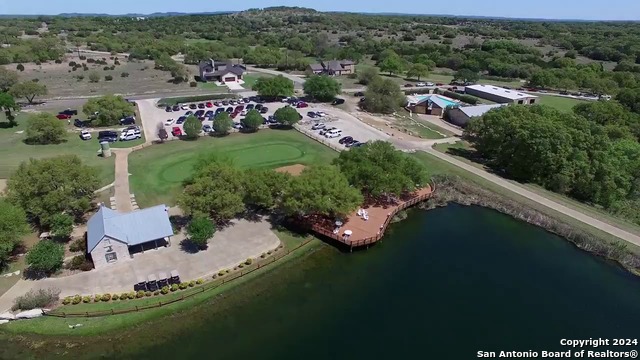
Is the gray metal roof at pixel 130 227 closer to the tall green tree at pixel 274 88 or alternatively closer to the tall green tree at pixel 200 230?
the tall green tree at pixel 200 230

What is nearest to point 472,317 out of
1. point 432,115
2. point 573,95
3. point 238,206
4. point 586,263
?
point 586,263

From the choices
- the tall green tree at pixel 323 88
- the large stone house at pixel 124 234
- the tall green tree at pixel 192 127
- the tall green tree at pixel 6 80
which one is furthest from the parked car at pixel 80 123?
the tall green tree at pixel 323 88

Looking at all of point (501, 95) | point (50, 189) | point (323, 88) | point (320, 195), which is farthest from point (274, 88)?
point (50, 189)

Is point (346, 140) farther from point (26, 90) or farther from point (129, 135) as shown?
point (26, 90)

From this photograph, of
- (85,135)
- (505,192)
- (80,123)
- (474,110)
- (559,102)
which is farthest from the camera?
(559,102)

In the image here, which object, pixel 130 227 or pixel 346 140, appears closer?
pixel 130 227

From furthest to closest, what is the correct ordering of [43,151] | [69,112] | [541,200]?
[69,112] → [43,151] → [541,200]

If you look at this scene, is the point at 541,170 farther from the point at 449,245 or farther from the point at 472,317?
the point at 472,317
